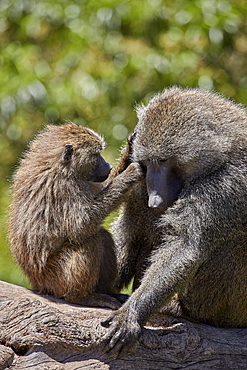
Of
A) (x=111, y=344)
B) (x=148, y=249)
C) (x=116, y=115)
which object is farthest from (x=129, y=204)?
(x=116, y=115)

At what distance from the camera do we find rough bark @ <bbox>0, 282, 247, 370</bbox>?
3697mm

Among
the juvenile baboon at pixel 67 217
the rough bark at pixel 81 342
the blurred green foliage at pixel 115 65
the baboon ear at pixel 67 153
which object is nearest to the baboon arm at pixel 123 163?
the juvenile baboon at pixel 67 217

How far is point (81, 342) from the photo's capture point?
3.74m

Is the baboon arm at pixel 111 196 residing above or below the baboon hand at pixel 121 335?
above

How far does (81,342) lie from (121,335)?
242 millimetres

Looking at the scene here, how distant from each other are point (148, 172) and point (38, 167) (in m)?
0.78

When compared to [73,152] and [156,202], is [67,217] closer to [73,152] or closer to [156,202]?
[73,152]

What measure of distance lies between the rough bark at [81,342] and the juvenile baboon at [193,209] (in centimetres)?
12

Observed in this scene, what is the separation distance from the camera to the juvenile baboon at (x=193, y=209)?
3.79 m

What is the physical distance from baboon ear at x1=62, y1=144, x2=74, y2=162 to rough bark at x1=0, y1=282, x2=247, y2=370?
0.89 metres

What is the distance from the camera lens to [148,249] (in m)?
4.38

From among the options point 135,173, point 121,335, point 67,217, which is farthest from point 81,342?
point 135,173

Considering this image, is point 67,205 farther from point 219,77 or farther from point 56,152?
point 219,77

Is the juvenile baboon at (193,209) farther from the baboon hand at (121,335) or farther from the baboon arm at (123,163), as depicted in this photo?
the baboon arm at (123,163)
